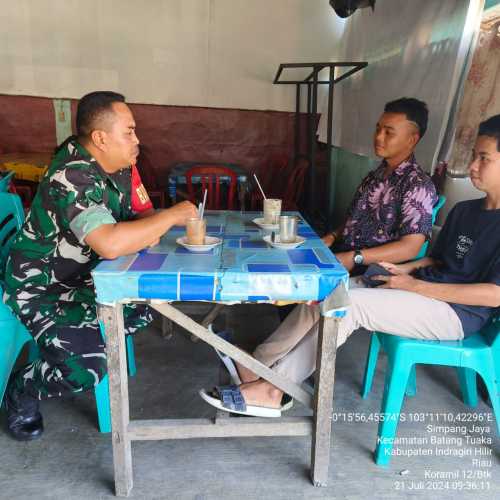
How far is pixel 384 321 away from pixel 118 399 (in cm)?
88

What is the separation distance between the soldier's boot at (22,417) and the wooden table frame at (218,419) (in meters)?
0.45

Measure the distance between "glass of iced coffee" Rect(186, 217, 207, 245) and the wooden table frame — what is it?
0.80ft

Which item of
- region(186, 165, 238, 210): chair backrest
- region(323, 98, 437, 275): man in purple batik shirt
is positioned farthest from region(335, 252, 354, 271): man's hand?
region(186, 165, 238, 210): chair backrest

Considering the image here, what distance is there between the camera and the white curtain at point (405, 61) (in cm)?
213

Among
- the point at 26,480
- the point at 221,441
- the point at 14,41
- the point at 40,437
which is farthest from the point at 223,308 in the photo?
the point at 14,41

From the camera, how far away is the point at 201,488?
135 centimetres

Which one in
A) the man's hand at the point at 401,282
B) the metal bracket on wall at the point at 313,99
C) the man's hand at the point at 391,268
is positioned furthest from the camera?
the metal bracket on wall at the point at 313,99

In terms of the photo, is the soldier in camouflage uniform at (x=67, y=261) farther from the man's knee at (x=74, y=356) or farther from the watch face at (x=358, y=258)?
the watch face at (x=358, y=258)

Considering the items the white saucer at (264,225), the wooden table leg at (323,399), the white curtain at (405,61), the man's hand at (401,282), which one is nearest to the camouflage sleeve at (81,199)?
the white saucer at (264,225)

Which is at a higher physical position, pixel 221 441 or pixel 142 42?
pixel 142 42

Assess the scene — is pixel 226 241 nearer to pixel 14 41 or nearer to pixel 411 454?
pixel 411 454

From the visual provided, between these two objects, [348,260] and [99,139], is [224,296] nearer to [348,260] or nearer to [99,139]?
[99,139]

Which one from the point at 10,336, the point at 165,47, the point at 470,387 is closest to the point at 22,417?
the point at 10,336

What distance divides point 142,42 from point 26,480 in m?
4.36
